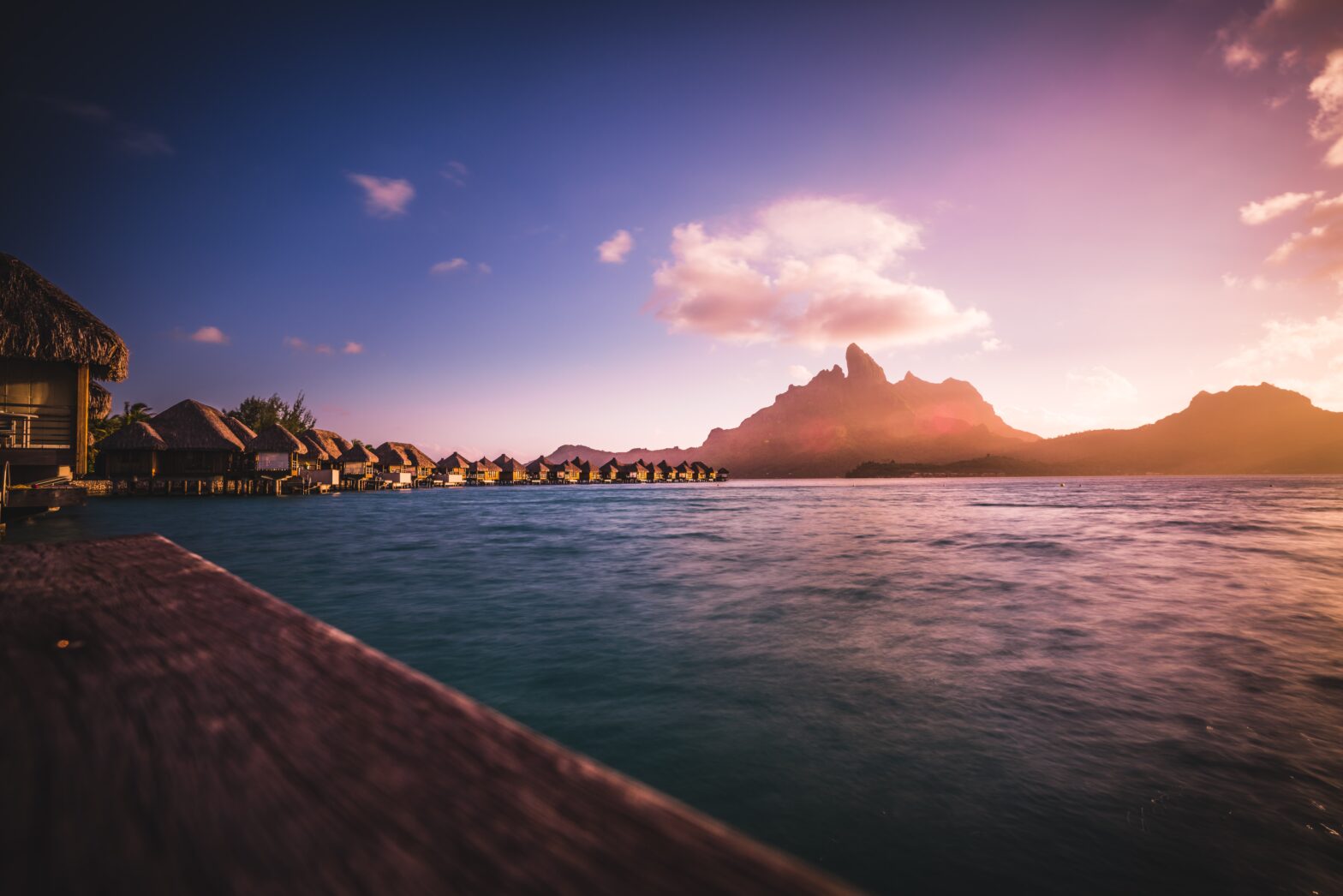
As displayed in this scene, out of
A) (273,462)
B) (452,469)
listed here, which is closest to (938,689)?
(273,462)

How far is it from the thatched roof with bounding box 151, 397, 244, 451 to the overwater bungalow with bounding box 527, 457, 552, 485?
63.9 metres

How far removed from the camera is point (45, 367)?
51.8 feet

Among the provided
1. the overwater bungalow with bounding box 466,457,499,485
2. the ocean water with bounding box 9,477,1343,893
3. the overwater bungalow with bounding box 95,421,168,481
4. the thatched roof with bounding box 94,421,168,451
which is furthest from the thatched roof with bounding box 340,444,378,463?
the ocean water with bounding box 9,477,1343,893

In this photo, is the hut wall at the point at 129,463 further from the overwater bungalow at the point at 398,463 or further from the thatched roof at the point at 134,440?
the overwater bungalow at the point at 398,463

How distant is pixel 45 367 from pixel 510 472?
79915mm

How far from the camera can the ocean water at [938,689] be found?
350cm

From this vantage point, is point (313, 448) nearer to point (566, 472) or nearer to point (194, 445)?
point (194, 445)

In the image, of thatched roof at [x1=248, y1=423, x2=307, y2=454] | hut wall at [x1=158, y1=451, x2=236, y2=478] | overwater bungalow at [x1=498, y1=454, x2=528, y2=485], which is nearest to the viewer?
hut wall at [x1=158, y1=451, x2=236, y2=478]

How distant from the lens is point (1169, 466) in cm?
14688

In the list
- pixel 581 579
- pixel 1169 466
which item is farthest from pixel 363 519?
pixel 1169 466

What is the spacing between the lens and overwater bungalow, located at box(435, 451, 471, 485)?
7875 centimetres

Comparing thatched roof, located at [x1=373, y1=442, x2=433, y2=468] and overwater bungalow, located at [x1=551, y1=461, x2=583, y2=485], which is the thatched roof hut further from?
overwater bungalow, located at [x1=551, y1=461, x2=583, y2=485]

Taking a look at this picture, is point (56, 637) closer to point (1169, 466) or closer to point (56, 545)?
point (56, 545)

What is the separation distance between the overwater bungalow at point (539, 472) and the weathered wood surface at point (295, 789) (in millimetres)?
100205
